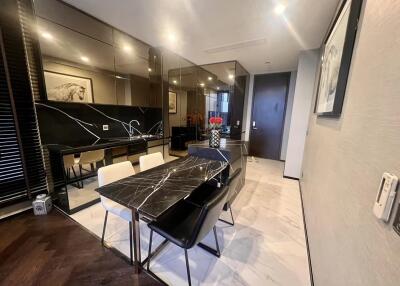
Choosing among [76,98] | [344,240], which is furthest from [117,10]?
[344,240]

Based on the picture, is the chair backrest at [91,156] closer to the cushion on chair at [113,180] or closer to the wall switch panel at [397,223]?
the cushion on chair at [113,180]

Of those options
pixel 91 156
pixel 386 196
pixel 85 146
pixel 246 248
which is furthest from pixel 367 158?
pixel 91 156

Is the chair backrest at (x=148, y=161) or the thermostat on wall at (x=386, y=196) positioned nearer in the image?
the thermostat on wall at (x=386, y=196)

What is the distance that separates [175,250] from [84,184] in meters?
1.99

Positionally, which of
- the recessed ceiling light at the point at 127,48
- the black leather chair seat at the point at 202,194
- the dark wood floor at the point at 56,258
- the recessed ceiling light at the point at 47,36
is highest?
the recessed ceiling light at the point at 127,48

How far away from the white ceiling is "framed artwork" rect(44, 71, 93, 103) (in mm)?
896

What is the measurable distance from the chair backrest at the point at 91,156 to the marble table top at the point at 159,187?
127 cm

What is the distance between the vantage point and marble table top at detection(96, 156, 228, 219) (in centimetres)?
115

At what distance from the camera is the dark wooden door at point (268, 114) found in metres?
4.51

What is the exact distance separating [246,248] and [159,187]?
3.67 ft

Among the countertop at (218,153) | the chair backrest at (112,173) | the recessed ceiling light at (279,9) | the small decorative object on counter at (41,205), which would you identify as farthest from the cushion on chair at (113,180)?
the recessed ceiling light at (279,9)

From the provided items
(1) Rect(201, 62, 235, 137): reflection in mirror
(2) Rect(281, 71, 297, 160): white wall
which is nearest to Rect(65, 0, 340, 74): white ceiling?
(1) Rect(201, 62, 235, 137): reflection in mirror

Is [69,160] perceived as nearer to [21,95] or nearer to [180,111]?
[21,95]

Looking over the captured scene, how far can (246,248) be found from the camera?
170cm
